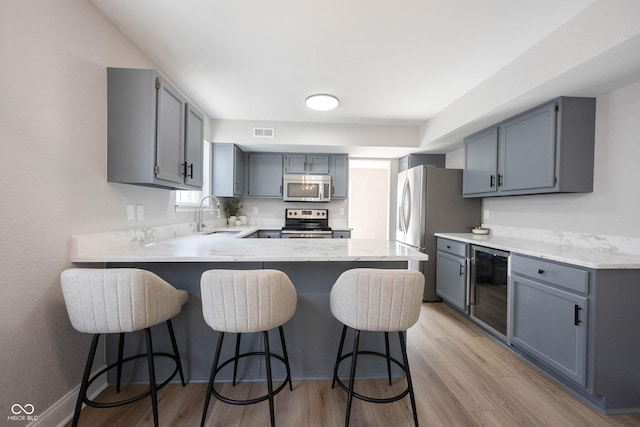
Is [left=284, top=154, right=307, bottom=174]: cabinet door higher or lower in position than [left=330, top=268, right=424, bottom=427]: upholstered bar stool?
higher

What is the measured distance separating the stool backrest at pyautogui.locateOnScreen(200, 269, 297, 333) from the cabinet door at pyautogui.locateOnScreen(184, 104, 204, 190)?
4.27ft

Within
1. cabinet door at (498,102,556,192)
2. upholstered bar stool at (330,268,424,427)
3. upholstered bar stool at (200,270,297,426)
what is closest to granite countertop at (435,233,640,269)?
cabinet door at (498,102,556,192)

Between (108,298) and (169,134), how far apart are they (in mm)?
1218

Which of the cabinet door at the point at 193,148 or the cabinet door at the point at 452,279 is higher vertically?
the cabinet door at the point at 193,148

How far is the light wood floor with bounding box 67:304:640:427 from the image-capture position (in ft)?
4.82

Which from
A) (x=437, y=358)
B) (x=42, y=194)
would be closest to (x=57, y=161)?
(x=42, y=194)

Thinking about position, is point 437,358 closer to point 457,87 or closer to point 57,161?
point 457,87

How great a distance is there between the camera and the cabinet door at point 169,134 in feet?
5.90

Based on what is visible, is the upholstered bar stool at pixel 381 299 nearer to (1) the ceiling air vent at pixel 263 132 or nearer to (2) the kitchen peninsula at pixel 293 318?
(2) the kitchen peninsula at pixel 293 318

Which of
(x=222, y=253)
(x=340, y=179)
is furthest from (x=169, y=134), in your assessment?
(x=340, y=179)

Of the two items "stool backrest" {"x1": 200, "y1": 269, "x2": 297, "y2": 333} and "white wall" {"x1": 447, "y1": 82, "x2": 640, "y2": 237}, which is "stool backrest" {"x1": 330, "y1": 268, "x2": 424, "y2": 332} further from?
"white wall" {"x1": 447, "y1": 82, "x2": 640, "y2": 237}

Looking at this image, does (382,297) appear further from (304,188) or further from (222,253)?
(304,188)

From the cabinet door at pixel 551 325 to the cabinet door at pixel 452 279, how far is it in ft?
2.14

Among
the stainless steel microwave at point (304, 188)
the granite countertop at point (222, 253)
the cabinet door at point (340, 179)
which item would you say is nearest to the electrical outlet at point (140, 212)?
the granite countertop at point (222, 253)
